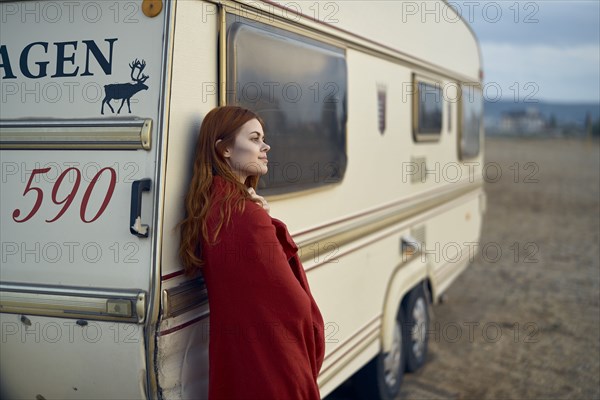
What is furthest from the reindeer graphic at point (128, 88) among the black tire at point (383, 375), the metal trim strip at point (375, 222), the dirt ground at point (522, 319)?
the dirt ground at point (522, 319)

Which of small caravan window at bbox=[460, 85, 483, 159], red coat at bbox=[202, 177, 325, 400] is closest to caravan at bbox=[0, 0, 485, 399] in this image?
red coat at bbox=[202, 177, 325, 400]

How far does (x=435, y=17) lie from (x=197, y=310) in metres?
→ 3.96

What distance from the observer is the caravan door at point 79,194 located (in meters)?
2.28

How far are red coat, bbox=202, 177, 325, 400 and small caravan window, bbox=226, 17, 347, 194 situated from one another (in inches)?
23.5

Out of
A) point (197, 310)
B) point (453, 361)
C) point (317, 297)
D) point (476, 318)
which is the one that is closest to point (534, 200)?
point (476, 318)

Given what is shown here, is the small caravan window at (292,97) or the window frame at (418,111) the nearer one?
the small caravan window at (292,97)

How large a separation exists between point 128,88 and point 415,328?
364 centimetres

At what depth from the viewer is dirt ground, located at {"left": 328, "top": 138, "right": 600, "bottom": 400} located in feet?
17.0

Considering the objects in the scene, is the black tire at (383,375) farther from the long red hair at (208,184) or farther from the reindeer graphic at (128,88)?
the reindeer graphic at (128,88)

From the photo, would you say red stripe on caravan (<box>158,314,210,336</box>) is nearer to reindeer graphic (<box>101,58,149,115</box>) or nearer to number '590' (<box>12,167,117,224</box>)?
number '590' (<box>12,167,117,224</box>)

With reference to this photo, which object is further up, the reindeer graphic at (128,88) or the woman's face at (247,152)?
the reindeer graphic at (128,88)

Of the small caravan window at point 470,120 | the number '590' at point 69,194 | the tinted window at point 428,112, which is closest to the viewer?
the number '590' at point 69,194

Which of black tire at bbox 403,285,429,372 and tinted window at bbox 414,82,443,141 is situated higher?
tinted window at bbox 414,82,443,141

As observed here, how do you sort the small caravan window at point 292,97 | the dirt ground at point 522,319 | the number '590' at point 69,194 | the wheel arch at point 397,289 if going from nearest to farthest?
the number '590' at point 69,194 < the small caravan window at point 292,97 < the wheel arch at point 397,289 < the dirt ground at point 522,319
